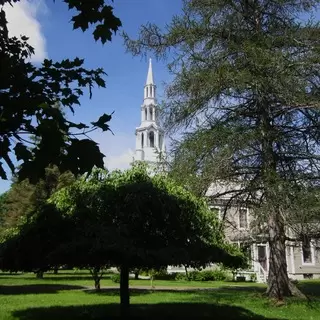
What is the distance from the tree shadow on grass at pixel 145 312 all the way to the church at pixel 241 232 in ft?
9.10

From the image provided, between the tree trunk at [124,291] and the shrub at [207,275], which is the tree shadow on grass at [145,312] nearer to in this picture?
the tree trunk at [124,291]

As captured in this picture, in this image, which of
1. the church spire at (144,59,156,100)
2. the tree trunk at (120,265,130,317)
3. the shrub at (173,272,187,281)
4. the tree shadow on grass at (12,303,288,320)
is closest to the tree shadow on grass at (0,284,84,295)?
the tree shadow on grass at (12,303,288,320)

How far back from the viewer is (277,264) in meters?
16.1

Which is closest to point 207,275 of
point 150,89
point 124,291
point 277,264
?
point 277,264

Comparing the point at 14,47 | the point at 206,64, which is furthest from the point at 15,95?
the point at 206,64

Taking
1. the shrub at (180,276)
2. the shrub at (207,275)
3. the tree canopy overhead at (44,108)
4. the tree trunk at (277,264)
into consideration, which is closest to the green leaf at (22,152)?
the tree canopy overhead at (44,108)

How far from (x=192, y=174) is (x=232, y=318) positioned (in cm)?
561

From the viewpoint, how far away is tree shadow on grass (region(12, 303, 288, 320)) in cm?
1119

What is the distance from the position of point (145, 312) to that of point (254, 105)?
8.87m

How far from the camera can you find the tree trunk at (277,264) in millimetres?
15883

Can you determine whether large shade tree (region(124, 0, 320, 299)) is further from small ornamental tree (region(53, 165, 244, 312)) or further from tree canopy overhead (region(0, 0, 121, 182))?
tree canopy overhead (region(0, 0, 121, 182))

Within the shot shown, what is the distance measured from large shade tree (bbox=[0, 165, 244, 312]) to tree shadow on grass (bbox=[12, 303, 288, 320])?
1605mm

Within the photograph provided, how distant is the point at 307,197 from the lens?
1401 cm

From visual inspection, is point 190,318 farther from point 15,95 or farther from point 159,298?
point 15,95
